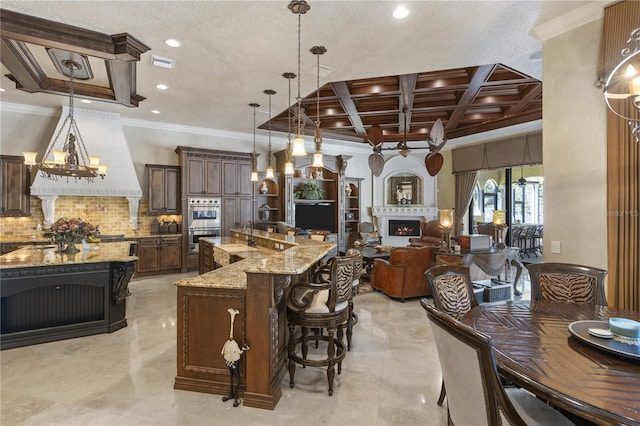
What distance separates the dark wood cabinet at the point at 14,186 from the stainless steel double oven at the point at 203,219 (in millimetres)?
2723

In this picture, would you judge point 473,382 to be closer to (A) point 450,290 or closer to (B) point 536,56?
(A) point 450,290

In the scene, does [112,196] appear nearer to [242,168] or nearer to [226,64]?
[242,168]

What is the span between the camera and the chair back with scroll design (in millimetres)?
2332

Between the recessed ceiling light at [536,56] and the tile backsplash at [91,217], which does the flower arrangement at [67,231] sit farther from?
the recessed ceiling light at [536,56]

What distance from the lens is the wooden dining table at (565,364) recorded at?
3.71ft

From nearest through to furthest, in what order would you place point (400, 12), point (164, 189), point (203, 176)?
1. point (400, 12)
2. point (164, 189)
3. point (203, 176)

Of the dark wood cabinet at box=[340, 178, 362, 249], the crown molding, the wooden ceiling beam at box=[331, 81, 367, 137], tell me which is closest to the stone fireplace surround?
the dark wood cabinet at box=[340, 178, 362, 249]

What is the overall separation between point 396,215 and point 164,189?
6318 mm

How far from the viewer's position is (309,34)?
332cm

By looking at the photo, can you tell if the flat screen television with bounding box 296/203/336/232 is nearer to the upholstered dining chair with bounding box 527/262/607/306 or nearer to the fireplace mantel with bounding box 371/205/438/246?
the fireplace mantel with bounding box 371/205/438/246

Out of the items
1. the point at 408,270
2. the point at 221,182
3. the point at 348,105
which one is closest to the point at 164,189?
the point at 221,182

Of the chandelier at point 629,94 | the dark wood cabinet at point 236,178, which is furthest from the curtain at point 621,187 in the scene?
the dark wood cabinet at point 236,178

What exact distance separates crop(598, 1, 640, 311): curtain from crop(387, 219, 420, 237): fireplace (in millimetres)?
6750

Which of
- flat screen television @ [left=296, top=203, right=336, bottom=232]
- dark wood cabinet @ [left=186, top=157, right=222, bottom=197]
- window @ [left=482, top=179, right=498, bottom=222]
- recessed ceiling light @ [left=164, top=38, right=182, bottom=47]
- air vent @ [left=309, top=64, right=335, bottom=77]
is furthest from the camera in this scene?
window @ [left=482, top=179, right=498, bottom=222]
